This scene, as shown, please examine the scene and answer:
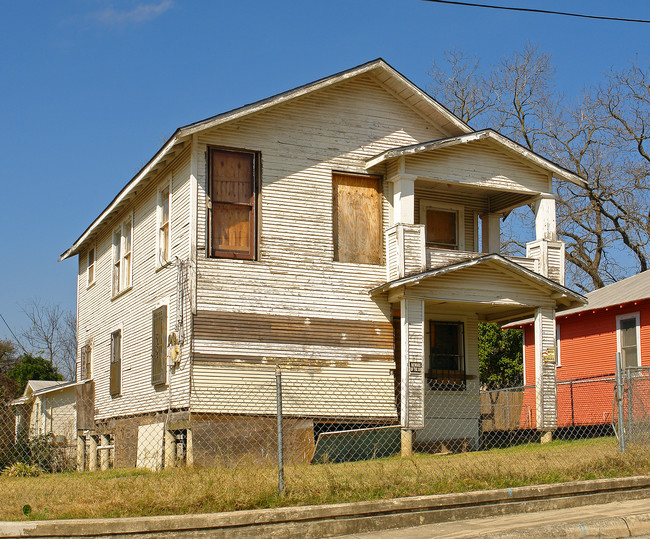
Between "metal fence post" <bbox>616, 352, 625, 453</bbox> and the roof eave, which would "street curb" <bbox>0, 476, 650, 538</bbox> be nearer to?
"metal fence post" <bbox>616, 352, 625, 453</bbox>

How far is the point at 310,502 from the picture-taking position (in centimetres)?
903

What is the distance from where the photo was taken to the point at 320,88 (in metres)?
19.0

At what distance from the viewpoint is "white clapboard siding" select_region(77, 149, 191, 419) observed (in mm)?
18203

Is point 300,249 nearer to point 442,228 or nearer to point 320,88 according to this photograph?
point 320,88

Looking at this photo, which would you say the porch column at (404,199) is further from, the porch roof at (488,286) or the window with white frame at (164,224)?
the window with white frame at (164,224)

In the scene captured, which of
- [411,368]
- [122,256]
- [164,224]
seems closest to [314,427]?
[411,368]

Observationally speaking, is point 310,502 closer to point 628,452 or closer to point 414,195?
point 628,452

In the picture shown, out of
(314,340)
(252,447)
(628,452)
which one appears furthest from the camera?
(314,340)

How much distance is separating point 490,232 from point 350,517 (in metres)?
13.5

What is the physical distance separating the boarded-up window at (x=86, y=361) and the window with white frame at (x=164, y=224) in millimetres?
7587

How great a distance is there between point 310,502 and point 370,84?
513 inches

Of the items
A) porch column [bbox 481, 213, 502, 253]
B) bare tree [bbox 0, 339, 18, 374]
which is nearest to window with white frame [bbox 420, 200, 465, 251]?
porch column [bbox 481, 213, 502, 253]

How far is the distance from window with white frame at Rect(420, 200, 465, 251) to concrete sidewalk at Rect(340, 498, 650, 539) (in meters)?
11.2

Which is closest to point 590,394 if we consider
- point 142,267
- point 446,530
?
point 142,267
